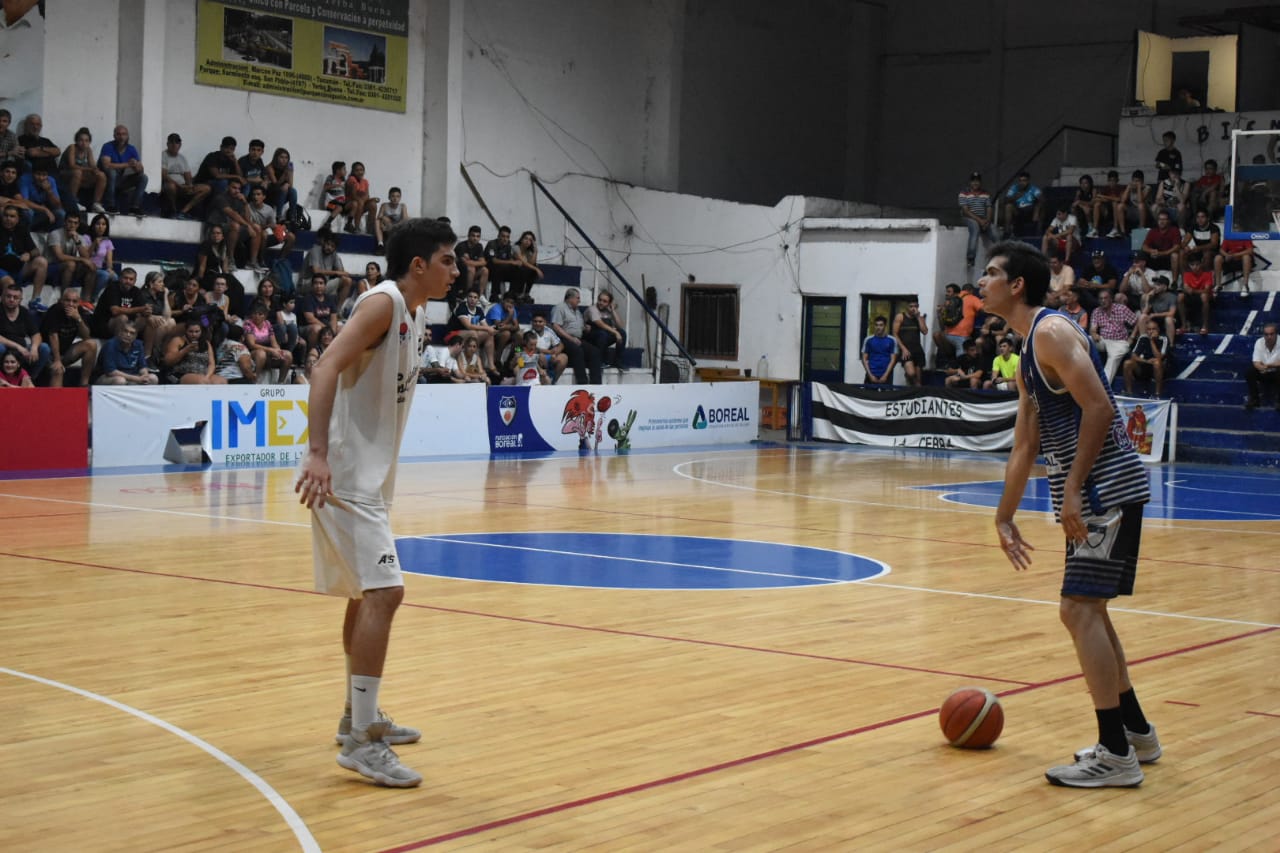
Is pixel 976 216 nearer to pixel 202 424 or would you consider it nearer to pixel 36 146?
pixel 202 424

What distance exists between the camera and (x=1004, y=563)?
1159cm

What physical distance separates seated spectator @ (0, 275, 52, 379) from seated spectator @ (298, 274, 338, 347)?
3.79 meters

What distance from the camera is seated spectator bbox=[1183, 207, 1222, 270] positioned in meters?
25.1

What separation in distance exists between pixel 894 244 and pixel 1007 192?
92.7 inches

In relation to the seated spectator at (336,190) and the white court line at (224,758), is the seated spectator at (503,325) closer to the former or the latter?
the seated spectator at (336,190)

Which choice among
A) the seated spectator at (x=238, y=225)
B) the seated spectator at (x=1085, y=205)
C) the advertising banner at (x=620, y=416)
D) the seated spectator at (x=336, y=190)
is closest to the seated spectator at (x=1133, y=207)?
the seated spectator at (x=1085, y=205)

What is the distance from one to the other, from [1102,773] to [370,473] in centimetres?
271

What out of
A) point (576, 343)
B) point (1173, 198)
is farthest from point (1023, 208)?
point (576, 343)

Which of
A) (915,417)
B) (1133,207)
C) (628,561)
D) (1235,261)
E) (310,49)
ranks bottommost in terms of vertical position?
(628,561)

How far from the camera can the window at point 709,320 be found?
3016 centimetres

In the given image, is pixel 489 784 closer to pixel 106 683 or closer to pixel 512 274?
pixel 106 683

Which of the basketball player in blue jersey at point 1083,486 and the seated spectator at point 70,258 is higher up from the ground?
the seated spectator at point 70,258

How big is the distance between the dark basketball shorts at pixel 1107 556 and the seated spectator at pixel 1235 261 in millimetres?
20865

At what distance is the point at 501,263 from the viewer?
82.8 ft
